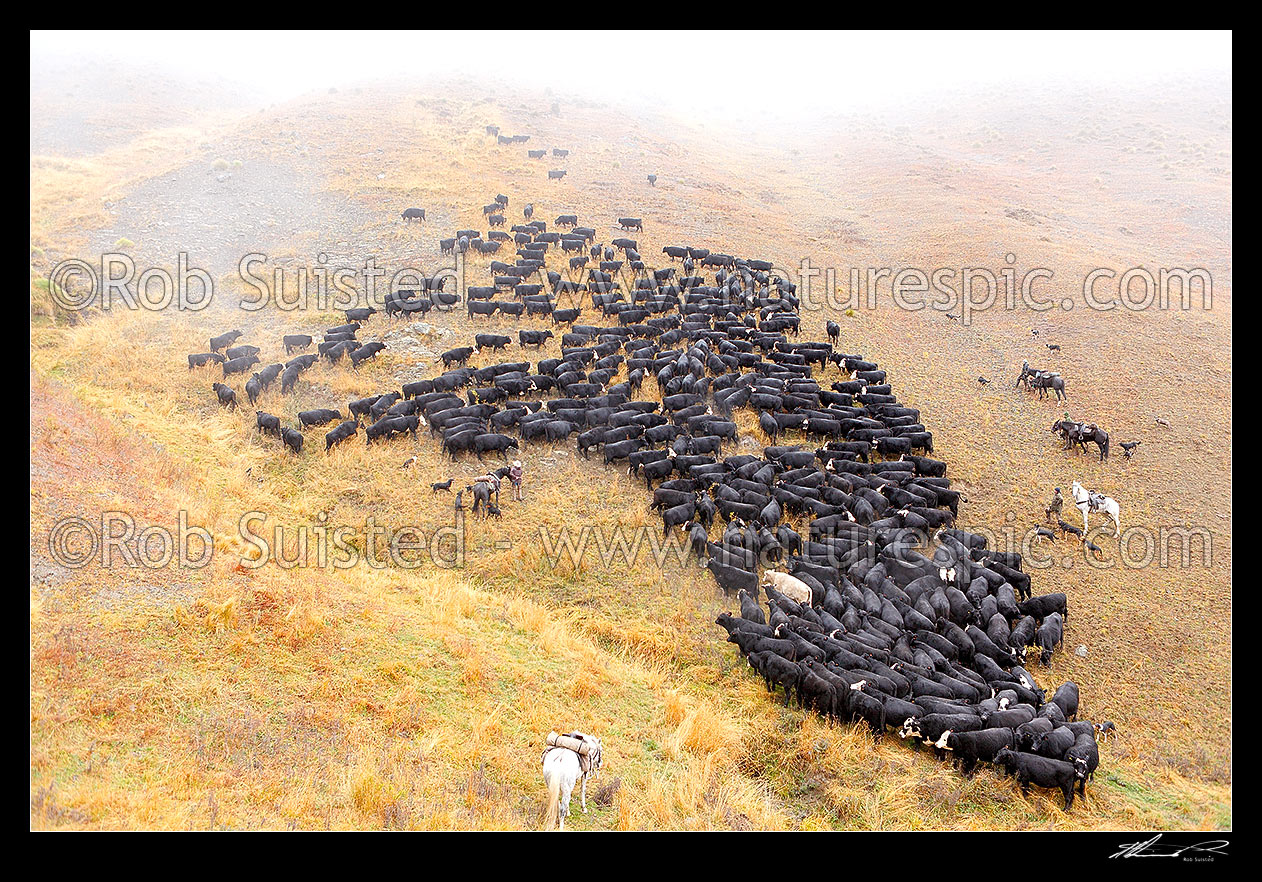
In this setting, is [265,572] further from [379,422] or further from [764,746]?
[764,746]

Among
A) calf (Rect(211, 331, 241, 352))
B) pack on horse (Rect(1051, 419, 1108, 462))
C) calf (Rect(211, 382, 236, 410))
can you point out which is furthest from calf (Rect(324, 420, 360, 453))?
pack on horse (Rect(1051, 419, 1108, 462))

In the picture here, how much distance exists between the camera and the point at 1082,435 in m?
16.8

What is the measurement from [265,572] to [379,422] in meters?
5.67

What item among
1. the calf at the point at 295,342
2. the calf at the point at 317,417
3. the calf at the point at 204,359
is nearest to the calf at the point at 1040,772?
the calf at the point at 317,417

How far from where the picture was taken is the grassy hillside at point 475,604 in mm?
7484

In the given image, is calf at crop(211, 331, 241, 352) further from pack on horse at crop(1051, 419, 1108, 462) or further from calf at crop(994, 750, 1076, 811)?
pack on horse at crop(1051, 419, 1108, 462)

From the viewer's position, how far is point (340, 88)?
55469mm

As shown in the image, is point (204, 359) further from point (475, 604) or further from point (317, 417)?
point (475, 604)

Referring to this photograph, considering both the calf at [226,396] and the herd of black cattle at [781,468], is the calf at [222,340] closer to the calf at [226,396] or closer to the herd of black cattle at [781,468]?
the herd of black cattle at [781,468]

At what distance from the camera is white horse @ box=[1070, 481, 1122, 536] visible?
551 inches

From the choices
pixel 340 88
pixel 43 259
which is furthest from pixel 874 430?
pixel 340 88

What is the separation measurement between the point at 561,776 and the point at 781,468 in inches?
380

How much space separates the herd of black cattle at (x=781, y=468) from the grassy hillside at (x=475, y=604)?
54cm

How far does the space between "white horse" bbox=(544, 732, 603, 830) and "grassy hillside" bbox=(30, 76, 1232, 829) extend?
1.05 feet
